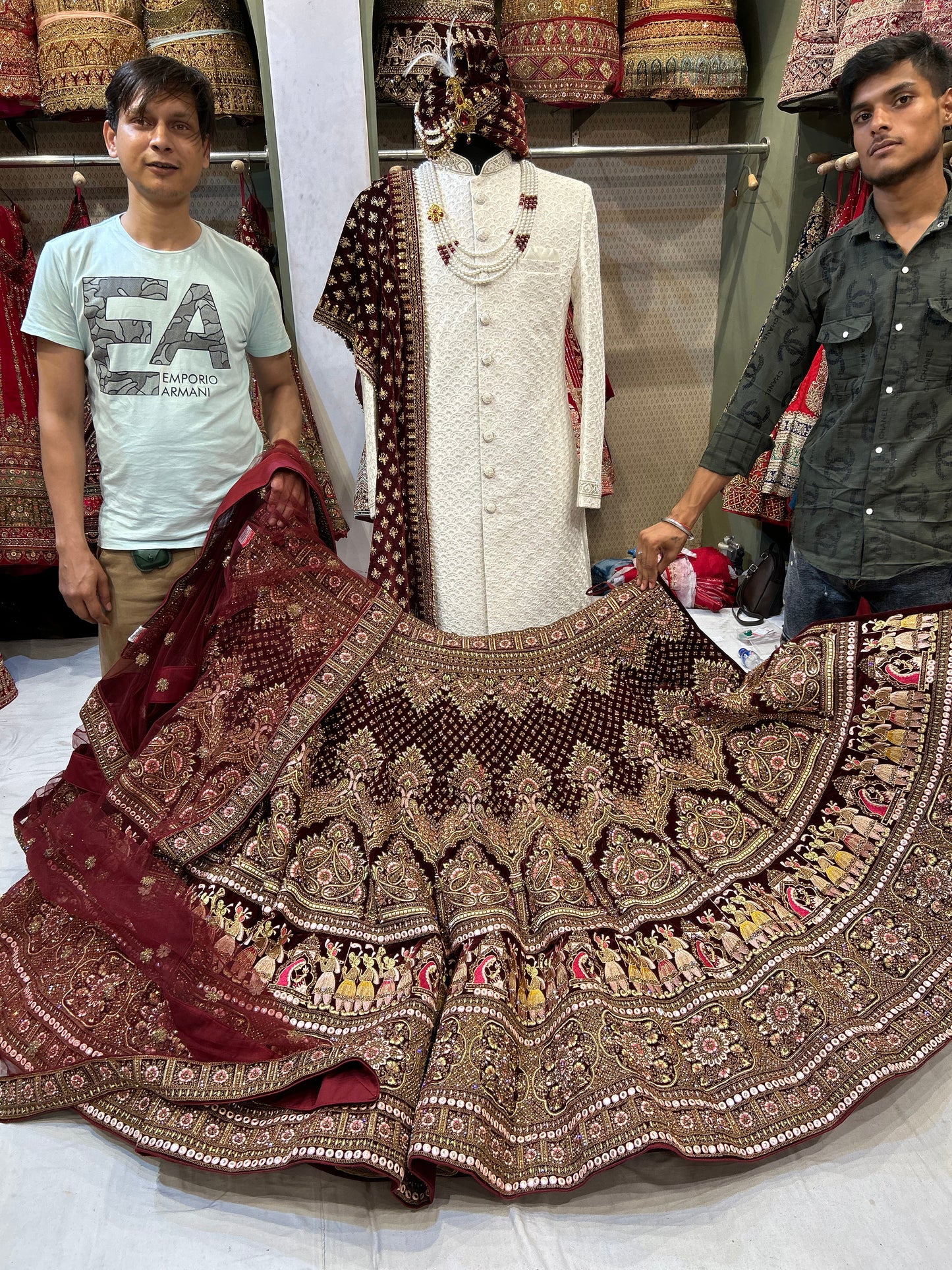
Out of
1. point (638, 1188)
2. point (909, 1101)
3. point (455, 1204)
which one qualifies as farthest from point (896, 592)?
point (455, 1204)

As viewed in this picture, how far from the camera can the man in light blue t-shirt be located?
212 cm

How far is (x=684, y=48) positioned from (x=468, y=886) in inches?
126

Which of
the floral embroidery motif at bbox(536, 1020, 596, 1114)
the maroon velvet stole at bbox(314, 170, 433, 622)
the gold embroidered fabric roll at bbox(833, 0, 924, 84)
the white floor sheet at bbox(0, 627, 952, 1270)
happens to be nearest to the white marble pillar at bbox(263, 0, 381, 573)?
the maroon velvet stole at bbox(314, 170, 433, 622)

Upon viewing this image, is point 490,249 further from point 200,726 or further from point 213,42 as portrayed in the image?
point 213,42

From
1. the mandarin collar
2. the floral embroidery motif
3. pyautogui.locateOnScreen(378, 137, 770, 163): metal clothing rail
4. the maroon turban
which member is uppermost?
the maroon turban

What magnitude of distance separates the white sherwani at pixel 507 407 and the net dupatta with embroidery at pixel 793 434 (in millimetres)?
1130

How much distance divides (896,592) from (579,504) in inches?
32.1

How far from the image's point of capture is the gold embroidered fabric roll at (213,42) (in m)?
3.28

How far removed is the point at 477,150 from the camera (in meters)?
2.46

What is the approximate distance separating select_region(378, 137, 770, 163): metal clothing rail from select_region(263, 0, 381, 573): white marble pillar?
10.7 inches

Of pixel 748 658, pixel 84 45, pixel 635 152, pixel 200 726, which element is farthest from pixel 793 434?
pixel 84 45

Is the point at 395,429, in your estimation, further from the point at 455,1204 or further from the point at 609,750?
the point at 455,1204

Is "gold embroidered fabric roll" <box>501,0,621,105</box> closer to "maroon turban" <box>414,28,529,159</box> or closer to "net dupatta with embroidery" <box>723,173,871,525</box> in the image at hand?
"net dupatta with embroidery" <box>723,173,871,525</box>

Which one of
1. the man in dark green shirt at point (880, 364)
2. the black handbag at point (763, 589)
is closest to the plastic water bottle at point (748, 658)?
the black handbag at point (763, 589)
